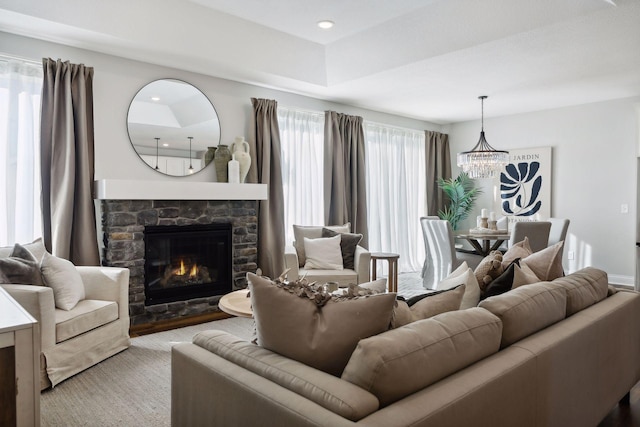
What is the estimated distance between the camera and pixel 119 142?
170 inches

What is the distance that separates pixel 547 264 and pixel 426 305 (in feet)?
3.80

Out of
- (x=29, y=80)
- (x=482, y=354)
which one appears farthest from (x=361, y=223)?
(x=482, y=354)

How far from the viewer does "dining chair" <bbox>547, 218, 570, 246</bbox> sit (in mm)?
5258

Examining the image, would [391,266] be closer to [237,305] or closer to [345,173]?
[345,173]

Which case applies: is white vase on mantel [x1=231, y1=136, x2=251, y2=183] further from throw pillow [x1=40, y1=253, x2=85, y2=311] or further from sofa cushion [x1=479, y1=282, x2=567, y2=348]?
sofa cushion [x1=479, y1=282, x2=567, y2=348]

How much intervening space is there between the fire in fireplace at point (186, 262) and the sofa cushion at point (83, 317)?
3.22ft

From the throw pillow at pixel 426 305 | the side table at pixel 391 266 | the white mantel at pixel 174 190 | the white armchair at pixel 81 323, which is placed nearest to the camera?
the throw pillow at pixel 426 305

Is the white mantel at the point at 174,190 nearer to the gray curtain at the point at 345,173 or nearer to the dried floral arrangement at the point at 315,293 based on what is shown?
the gray curtain at the point at 345,173

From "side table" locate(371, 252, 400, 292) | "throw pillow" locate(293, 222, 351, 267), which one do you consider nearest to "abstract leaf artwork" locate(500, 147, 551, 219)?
"side table" locate(371, 252, 400, 292)

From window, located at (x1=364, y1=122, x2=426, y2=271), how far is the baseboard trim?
2.96m

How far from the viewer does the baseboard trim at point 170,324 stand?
4.06 m

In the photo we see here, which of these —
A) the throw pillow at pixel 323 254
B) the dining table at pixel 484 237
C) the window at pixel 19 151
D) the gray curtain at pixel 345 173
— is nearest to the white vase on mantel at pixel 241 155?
the throw pillow at pixel 323 254

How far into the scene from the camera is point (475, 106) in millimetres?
6539

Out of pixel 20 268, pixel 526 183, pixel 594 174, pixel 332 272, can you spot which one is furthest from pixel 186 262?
pixel 594 174
